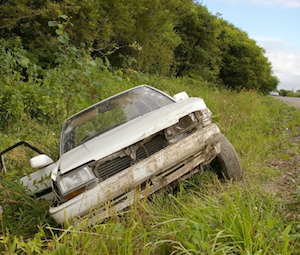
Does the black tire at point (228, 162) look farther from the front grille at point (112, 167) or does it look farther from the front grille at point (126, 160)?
the front grille at point (112, 167)

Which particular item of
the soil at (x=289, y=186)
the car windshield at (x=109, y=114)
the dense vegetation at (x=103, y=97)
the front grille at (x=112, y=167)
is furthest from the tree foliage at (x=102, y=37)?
the soil at (x=289, y=186)

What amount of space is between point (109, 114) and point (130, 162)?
1107 millimetres

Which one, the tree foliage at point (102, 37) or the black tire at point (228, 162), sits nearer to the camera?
the black tire at point (228, 162)

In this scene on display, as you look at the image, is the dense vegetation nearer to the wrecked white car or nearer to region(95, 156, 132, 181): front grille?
the wrecked white car

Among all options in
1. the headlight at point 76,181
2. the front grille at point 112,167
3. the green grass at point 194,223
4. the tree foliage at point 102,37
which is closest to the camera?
the green grass at point 194,223

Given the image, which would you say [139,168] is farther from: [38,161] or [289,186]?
[289,186]

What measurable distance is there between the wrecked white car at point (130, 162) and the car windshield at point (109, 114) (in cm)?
3

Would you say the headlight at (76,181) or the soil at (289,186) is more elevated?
the soil at (289,186)

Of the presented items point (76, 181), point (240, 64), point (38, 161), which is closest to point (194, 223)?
point (76, 181)

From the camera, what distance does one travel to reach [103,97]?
8133 mm

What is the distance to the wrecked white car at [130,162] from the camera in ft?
8.54

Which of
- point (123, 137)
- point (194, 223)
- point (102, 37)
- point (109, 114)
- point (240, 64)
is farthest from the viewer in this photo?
point (240, 64)

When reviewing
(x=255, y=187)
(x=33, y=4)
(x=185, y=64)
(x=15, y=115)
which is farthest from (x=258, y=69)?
(x=255, y=187)

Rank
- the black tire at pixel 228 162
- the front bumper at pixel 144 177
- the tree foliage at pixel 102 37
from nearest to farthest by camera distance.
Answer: the front bumper at pixel 144 177
the black tire at pixel 228 162
the tree foliage at pixel 102 37
